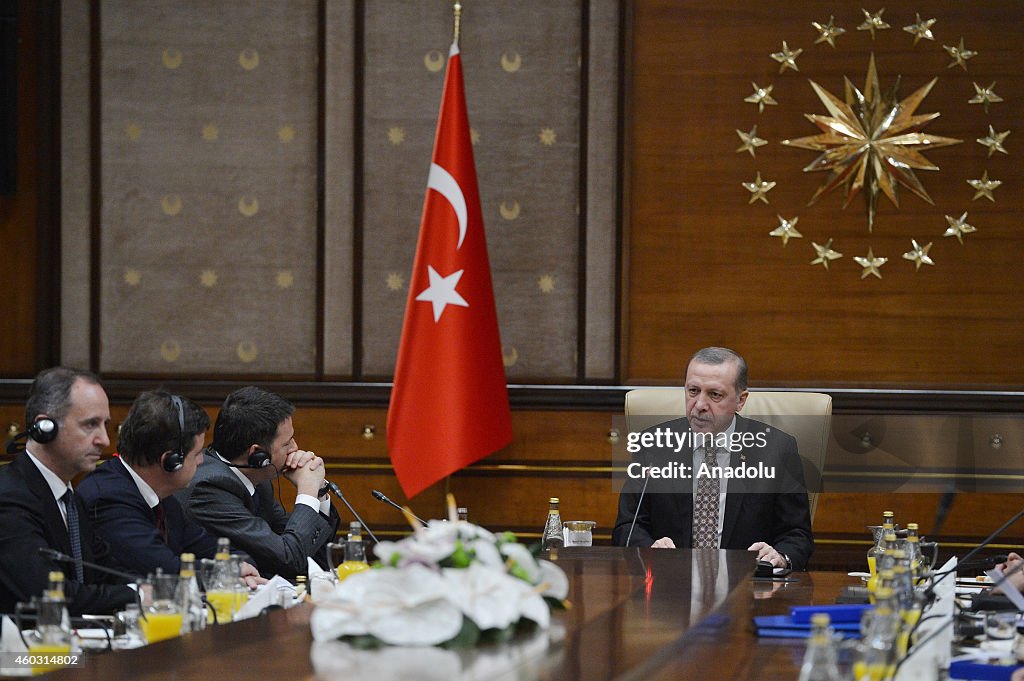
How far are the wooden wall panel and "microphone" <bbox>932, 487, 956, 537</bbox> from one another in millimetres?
494

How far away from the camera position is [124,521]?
3.54 m

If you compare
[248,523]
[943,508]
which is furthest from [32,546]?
[943,508]

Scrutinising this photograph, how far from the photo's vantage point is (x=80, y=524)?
336 cm

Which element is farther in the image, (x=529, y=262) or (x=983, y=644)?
(x=529, y=262)

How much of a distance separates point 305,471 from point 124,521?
33.2 inches

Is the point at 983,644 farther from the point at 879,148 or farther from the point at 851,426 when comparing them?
the point at 879,148

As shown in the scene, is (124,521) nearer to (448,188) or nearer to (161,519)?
(161,519)

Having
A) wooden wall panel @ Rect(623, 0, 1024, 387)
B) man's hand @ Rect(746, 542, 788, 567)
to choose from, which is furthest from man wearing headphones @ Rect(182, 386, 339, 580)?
wooden wall panel @ Rect(623, 0, 1024, 387)

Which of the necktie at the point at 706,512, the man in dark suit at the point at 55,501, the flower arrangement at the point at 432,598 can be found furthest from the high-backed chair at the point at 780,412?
the flower arrangement at the point at 432,598

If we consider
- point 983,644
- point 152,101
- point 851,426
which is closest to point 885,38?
point 851,426

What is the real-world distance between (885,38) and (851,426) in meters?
1.75

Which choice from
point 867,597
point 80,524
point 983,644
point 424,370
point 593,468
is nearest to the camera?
point 983,644

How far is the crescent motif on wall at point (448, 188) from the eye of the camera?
5438mm

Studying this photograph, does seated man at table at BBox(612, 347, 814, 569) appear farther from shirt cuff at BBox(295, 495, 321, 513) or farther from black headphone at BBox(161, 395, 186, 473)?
black headphone at BBox(161, 395, 186, 473)
